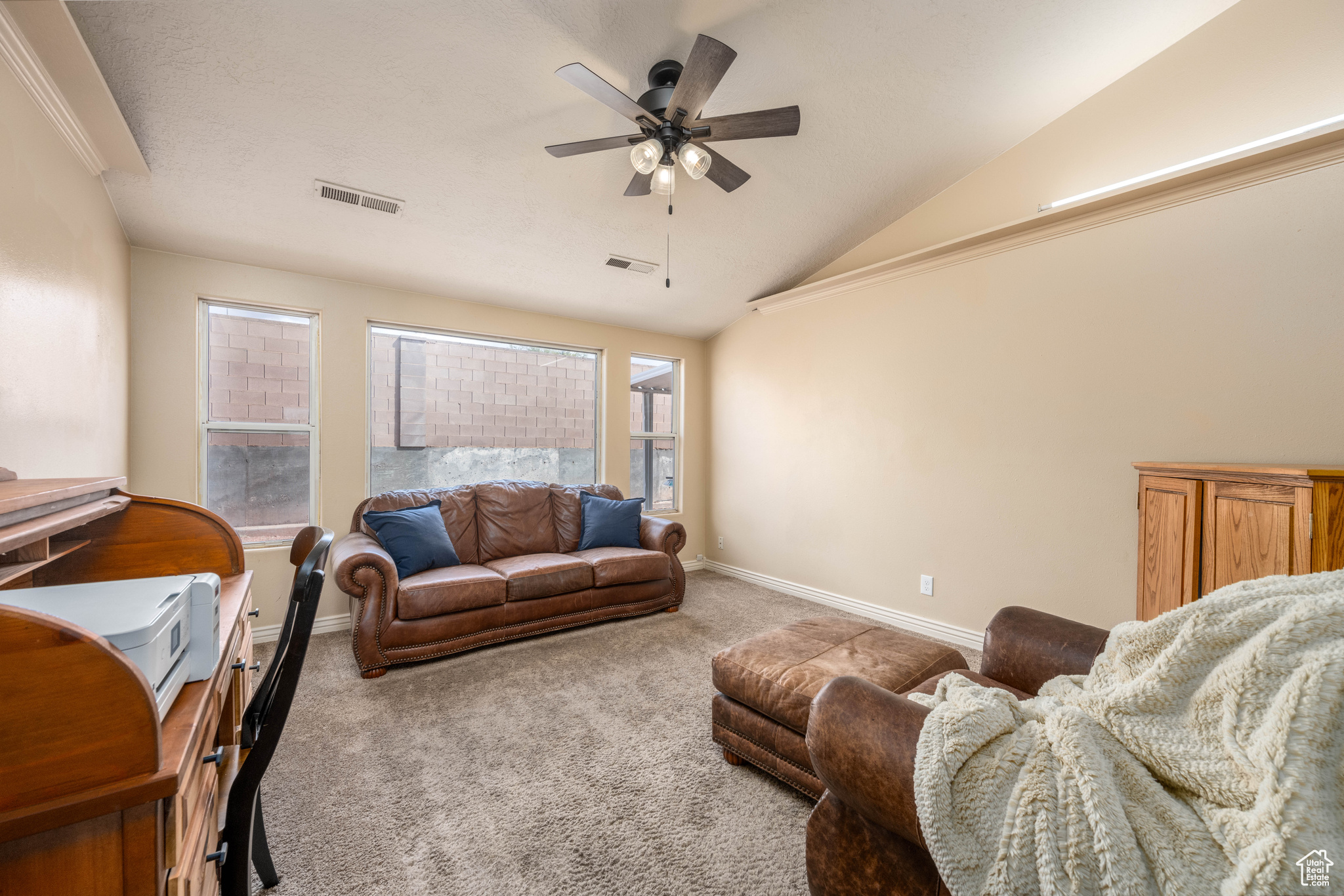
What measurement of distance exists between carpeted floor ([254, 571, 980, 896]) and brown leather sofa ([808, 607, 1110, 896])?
0.40 m

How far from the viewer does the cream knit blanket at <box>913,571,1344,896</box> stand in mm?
669

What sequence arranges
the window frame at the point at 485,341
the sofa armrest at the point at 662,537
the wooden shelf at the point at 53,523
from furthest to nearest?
1. the sofa armrest at the point at 662,537
2. the window frame at the point at 485,341
3. the wooden shelf at the point at 53,523

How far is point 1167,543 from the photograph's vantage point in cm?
207

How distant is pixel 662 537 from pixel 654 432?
1.43 metres

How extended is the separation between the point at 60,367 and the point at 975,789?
3144 millimetres

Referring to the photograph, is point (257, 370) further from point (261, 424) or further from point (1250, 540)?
point (1250, 540)

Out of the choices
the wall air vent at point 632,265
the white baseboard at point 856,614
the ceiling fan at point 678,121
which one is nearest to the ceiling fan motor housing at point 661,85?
the ceiling fan at point 678,121

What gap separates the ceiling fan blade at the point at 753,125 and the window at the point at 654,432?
2906 mm

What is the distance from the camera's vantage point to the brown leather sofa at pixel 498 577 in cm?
279

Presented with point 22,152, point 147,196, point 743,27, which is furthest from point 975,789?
point 147,196

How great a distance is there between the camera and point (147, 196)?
2.51m

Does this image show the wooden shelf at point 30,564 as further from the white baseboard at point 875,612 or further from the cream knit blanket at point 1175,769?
the white baseboard at point 875,612

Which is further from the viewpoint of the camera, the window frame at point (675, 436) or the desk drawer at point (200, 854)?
the window frame at point (675, 436)

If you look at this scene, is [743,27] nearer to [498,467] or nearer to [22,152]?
[22,152]
